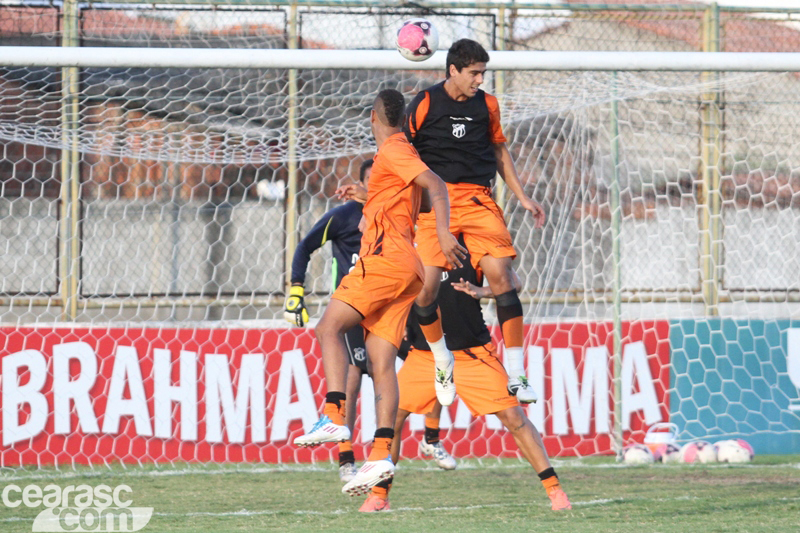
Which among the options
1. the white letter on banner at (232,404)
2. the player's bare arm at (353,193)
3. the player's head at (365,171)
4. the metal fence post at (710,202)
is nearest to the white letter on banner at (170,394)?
the white letter on banner at (232,404)

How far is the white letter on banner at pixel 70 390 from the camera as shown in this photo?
838 cm

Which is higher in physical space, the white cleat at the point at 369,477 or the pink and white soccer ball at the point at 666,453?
the white cleat at the point at 369,477

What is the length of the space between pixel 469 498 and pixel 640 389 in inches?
122

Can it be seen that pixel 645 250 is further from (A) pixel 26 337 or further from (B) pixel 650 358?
(A) pixel 26 337

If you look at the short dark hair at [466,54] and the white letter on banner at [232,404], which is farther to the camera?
the white letter on banner at [232,404]

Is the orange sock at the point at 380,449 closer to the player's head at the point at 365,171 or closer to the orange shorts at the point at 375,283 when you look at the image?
the orange shorts at the point at 375,283

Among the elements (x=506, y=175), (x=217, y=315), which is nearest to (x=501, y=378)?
(x=506, y=175)

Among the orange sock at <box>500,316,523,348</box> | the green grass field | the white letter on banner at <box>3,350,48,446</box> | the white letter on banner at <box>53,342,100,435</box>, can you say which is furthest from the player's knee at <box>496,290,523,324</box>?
the white letter on banner at <box>3,350,48,446</box>

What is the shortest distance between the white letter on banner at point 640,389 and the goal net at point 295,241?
17 mm

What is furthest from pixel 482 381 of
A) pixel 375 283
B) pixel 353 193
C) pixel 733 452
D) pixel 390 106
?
pixel 733 452

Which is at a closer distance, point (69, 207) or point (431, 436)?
point (431, 436)

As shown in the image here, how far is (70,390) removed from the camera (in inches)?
331

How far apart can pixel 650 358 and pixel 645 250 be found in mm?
987

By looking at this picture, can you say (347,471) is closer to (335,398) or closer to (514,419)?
(514,419)
